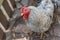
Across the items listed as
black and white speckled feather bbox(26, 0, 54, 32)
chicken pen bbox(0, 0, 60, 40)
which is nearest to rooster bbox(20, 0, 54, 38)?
black and white speckled feather bbox(26, 0, 54, 32)

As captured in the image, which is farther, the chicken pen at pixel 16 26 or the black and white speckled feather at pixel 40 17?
the chicken pen at pixel 16 26

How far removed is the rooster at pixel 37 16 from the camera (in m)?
1.14

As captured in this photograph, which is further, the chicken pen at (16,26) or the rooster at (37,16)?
the chicken pen at (16,26)

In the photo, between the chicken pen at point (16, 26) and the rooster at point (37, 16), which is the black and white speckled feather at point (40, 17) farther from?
the chicken pen at point (16, 26)

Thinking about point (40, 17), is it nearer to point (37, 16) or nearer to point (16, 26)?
point (37, 16)

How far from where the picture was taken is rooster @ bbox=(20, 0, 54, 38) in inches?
45.0

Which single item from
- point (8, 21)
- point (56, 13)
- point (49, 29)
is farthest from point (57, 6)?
point (8, 21)

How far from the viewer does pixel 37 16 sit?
3.78ft

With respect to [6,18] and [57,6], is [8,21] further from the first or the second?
[57,6]

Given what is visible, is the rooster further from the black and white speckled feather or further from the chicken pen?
the chicken pen

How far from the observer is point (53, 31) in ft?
4.45

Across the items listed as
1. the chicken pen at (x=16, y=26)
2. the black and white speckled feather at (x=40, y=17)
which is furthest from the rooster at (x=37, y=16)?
the chicken pen at (x=16, y=26)

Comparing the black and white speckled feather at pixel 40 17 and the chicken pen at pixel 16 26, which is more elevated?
the black and white speckled feather at pixel 40 17

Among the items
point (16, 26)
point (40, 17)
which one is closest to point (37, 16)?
point (40, 17)
